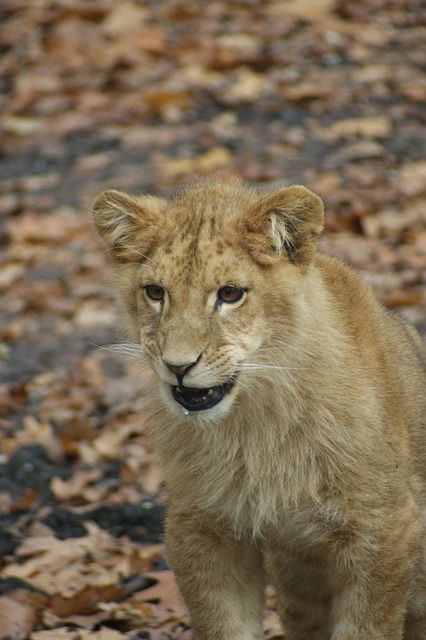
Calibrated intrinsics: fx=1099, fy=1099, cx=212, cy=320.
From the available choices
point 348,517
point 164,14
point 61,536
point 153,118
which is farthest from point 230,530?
point 164,14

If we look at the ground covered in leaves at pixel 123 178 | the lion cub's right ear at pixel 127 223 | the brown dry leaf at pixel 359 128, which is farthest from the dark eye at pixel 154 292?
the brown dry leaf at pixel 359 128

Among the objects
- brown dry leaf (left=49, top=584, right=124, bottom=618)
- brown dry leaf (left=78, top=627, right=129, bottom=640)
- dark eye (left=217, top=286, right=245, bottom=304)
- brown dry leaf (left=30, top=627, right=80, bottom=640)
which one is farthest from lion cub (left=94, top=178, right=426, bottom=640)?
brown dry leaf (left=49, top=584, right=124, bottom=618)

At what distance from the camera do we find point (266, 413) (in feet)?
15.4

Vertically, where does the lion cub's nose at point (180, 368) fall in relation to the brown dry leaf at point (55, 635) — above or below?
above

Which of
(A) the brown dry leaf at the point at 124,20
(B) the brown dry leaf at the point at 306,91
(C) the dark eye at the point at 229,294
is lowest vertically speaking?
(A) the brown dry leaf at the point at 124,20

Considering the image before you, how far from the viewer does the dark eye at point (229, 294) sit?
436 cm

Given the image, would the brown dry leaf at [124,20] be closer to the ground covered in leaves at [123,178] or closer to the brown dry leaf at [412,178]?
the ground covered in leaves at [123,178]

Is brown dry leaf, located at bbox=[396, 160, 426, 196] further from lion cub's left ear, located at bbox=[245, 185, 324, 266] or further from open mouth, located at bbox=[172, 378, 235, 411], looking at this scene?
open mouth, located at bbox=[172, 378, 235, 411]

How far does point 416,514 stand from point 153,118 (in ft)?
28.5

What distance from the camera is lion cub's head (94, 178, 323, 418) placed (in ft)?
14.0

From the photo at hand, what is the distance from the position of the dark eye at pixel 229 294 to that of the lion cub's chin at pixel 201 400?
318 millimetres

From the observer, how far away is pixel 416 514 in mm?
4664

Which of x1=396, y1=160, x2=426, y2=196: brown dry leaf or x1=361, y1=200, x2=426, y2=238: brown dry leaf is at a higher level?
x1=361, y1=200, x2=426, y2=238: brown dry leaf

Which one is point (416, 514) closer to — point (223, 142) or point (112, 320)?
point (112, 320)
